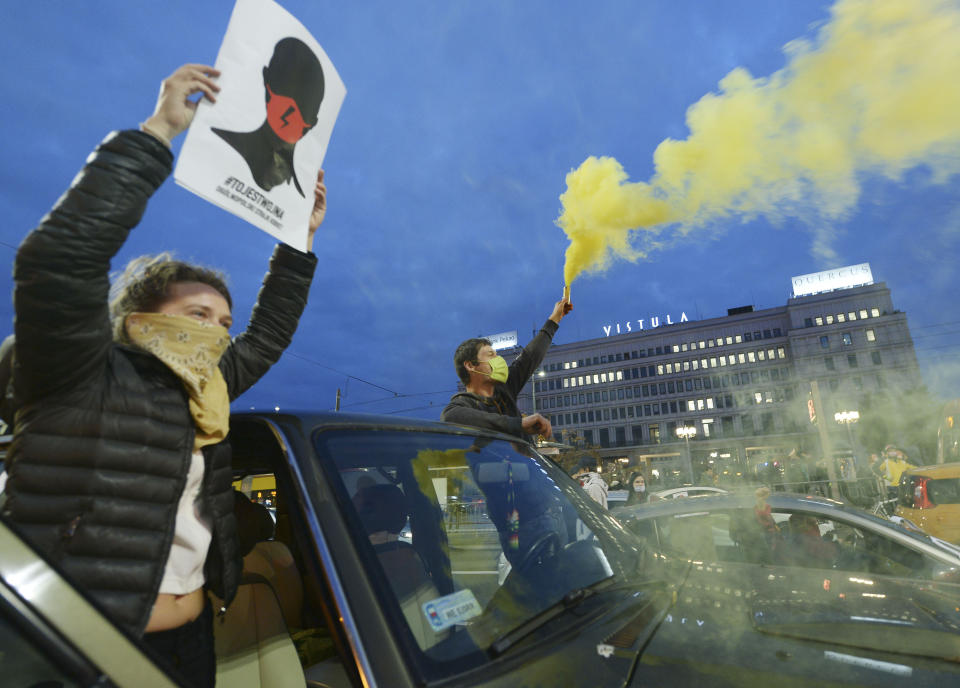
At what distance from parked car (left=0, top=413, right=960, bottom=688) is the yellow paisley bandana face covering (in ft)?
0.54

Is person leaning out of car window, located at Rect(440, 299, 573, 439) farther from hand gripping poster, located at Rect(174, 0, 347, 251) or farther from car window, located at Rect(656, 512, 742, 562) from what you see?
hand gripping poster, located at Rect(174, 0, 347, 251)

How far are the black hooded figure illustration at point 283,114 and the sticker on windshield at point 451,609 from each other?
1.46 m

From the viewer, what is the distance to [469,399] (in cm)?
366

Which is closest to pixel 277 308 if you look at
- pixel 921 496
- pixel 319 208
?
pixel 319 208

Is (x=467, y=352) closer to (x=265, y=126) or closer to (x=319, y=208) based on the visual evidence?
(x=319, y=208)

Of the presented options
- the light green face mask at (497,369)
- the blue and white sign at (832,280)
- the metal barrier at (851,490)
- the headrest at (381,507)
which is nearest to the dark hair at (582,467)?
the light green face mask at (497,369)

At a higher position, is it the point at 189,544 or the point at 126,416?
the point at 126,416

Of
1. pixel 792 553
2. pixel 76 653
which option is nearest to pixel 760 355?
pixel 792 553

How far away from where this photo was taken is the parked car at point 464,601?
1.04m

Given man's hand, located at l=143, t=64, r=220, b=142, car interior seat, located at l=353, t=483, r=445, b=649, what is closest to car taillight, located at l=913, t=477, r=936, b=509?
car interior seat, located at l=353, t=483, r=445, b=649

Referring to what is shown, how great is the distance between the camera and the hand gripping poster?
156 cm

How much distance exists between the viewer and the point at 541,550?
71.0 inches

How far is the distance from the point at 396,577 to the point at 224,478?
1.96ft

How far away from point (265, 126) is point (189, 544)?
54.5 inches
